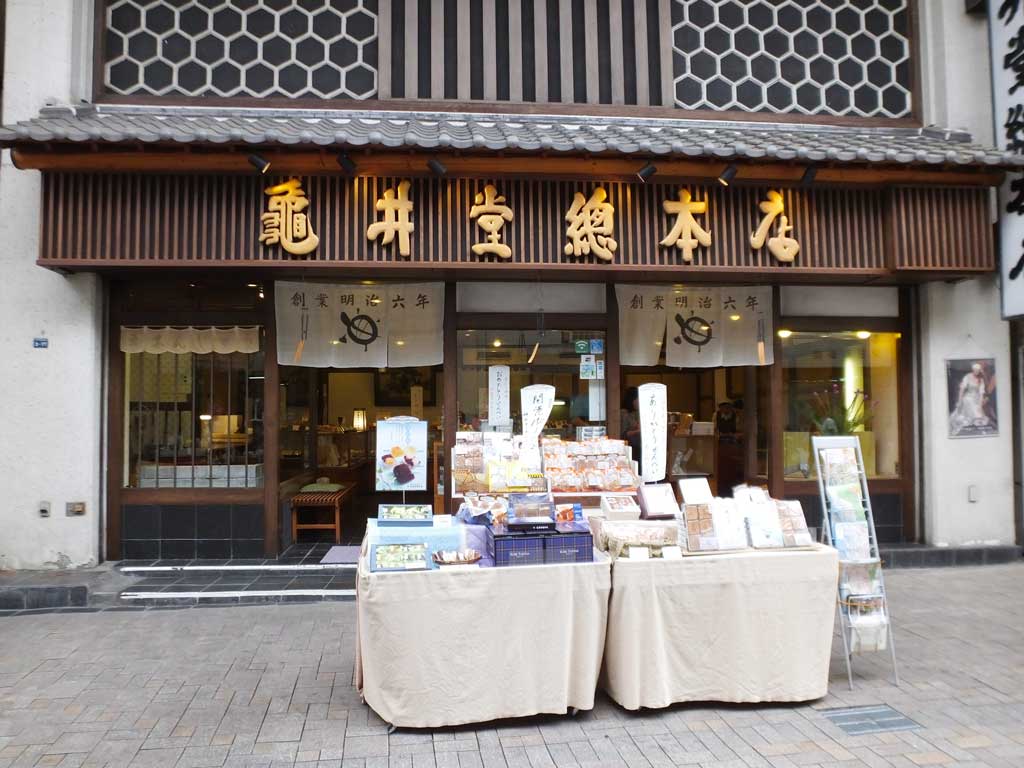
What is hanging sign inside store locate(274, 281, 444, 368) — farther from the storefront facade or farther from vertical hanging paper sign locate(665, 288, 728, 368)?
vertical hanging paper sign locate(665, 288, 728, 368)

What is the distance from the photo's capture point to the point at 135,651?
5941mm

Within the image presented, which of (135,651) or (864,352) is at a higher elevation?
(864,352)

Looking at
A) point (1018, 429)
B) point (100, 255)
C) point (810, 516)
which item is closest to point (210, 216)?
point (100, 255)

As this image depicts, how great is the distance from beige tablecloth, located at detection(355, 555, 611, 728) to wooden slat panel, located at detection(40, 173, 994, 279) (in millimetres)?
A: 4012

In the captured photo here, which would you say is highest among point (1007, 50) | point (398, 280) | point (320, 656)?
point (1007, 50)

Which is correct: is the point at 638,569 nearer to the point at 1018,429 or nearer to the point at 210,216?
the point at 210,216

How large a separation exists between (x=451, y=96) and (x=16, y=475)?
7.09 meters

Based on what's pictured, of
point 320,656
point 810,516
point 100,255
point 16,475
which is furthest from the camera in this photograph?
point 810,516

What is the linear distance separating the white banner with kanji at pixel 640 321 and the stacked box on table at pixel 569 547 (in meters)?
4.48

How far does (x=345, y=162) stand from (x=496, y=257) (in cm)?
188

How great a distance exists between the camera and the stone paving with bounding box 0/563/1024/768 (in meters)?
4.19

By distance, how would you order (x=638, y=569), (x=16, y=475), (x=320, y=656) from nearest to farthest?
1. (x=638, y=569)
2. (x=320, y=656)
3. (x=16, y=475)

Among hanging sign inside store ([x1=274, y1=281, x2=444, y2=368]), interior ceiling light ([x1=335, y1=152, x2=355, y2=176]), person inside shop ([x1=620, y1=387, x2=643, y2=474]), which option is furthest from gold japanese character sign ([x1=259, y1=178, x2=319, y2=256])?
person inside shop ([x1=620, y1=387, x2=643, y2=474])

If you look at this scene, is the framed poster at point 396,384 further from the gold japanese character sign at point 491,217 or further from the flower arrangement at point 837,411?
the flower arrangement at point 837,411
